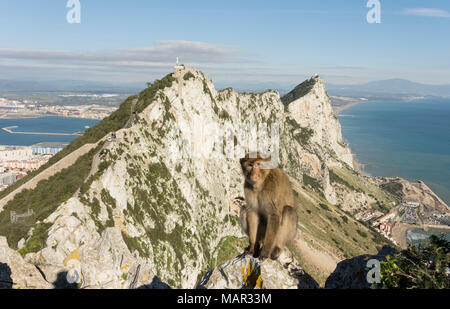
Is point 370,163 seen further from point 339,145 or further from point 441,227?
point 441,227

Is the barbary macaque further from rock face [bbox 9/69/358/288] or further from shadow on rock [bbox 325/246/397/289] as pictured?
shadow on rock [bbox 325/246/397/289]

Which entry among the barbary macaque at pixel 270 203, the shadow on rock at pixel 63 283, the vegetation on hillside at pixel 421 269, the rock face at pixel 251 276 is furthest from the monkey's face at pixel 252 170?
the shadow on rock at pixel 63 283

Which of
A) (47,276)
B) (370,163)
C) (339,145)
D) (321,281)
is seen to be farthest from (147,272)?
(370,163)

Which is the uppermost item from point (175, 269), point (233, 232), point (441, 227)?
point (175, 269)

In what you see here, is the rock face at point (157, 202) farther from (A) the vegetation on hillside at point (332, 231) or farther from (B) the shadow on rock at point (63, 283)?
(A) the vegetation on hillside at point (332, 231)

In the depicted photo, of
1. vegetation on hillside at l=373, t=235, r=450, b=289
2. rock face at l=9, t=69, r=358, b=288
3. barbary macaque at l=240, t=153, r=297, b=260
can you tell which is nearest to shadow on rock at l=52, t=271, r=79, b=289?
rock face at l=9, t=69, r=358, b=288

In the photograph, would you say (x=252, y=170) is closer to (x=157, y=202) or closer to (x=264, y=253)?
(x=264, y=253)
